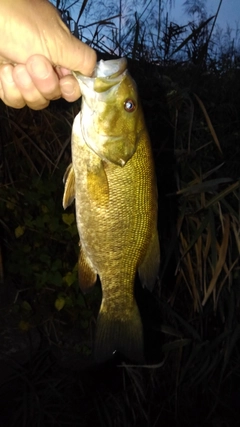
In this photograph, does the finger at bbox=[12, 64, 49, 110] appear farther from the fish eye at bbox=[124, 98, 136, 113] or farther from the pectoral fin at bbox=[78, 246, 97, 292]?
the pectoral fin at bbox=[78, 246, 97, 292]

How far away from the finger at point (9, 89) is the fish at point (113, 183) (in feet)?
0.60

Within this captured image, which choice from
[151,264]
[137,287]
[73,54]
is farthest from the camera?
[137,287]

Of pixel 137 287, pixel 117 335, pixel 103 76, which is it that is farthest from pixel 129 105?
pixel 137 287

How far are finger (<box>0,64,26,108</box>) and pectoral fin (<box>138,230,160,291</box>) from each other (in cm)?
46

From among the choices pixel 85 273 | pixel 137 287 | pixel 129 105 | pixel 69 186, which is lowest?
pixel 137 287

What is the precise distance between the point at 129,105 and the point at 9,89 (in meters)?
0.29

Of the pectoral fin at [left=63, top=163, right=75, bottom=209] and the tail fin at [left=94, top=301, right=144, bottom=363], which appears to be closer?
the pectoral fin at [left=63, top=163, right=75, bottom=209]

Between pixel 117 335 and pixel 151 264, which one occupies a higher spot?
pixel 151 264

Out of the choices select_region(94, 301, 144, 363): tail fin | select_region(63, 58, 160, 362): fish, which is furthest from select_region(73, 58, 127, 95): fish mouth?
select_region(94, 301, 144, 363): tail fin

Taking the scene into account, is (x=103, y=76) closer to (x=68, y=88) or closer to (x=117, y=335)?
(x=68, y=88)

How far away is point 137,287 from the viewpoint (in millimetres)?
2689

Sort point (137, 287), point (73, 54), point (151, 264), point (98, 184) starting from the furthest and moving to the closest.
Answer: point (137, 287) → point (151, 264) → point (98, 184) → point (73, 54)

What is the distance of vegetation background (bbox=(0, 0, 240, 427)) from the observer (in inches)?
102

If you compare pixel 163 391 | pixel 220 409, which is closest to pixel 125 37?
pixel 163 391
